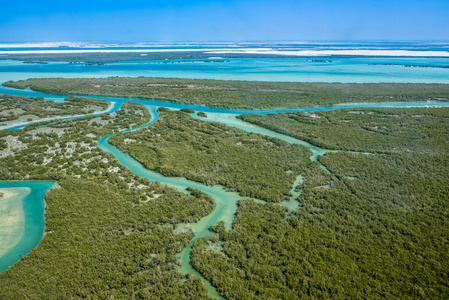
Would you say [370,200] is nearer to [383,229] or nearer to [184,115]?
[383,229]

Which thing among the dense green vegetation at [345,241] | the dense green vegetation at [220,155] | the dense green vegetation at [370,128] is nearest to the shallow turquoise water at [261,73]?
the dense green vegetation at [370,128]

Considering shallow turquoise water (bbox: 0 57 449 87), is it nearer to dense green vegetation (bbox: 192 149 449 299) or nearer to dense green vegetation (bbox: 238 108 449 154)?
dense green vegetation (bbox: 238 108 449 154)

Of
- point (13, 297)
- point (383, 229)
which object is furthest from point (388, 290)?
point (13, 297)

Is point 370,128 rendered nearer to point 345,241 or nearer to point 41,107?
point 345,241

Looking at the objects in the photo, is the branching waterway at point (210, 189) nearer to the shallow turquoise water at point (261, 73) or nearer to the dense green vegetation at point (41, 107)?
the dense green vegetation at point (41, 107)

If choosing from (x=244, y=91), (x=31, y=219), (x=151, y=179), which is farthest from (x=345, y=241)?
(x=244, y=91)

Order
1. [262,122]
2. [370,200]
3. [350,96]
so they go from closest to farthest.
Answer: [370,200] → [262,122] → [350,96]

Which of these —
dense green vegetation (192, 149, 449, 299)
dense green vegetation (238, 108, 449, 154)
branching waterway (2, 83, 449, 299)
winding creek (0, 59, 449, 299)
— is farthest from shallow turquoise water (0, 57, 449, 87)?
dense green vegetation (192, 149, 449, 299)
